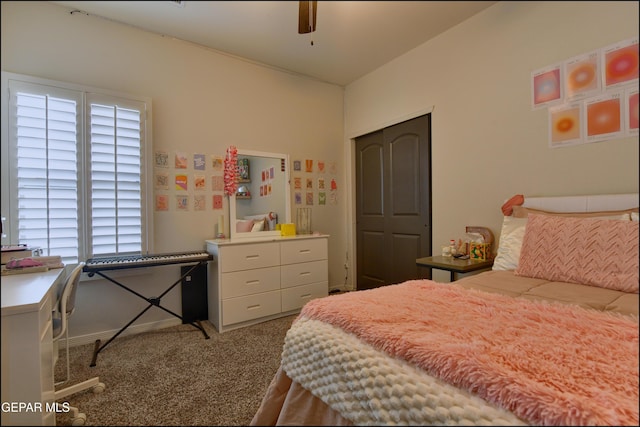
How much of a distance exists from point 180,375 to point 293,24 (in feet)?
5.37

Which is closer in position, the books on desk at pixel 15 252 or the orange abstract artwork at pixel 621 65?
the orange abstract artwork at pixel 621 65

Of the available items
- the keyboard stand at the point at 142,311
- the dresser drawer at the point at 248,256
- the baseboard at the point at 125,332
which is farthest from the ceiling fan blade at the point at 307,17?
the baseboard at the point at 125,332

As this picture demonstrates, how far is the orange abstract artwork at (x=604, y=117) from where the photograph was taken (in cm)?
45

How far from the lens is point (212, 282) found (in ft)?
8.18

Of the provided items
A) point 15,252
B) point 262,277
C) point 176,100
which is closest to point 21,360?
point 15,252

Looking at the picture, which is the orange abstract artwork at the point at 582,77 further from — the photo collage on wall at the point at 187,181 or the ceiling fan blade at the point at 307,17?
the photo collage on wall at the point at 187,181

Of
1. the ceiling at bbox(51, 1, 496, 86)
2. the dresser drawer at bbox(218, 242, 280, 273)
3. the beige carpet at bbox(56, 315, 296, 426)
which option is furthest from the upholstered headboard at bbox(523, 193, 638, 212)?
the dresser drawer at bbox(218, 242, 280, 273)

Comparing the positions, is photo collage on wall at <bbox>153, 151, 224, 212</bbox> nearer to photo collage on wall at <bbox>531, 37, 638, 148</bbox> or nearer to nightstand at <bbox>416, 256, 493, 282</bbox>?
nightstand at <bbox>416, 256, 493, 282</bbox>

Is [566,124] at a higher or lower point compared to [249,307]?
higher

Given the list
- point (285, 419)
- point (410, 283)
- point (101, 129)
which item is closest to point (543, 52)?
point (410, 283)

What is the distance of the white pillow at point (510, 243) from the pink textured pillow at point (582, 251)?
55 mm

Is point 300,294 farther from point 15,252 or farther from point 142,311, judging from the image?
point 15,252

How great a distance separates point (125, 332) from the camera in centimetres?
218

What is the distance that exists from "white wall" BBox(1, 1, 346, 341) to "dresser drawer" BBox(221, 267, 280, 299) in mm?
459
